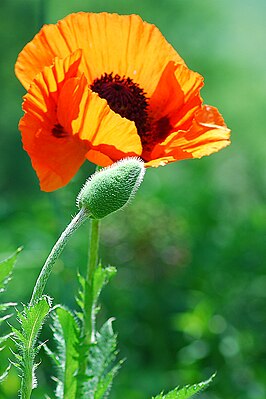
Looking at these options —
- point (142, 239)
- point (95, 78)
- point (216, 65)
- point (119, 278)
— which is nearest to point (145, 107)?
point (95, 78)

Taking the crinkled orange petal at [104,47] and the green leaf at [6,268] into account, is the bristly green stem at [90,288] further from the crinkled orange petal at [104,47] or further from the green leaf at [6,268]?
the crinkled orange petal at [104,47]

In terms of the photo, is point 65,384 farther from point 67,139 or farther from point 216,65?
point 216,65

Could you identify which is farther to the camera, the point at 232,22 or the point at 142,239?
the point at 232,22

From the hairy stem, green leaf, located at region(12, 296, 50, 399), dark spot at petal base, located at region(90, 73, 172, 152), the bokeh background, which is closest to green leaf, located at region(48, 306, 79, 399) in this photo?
the hairy stem

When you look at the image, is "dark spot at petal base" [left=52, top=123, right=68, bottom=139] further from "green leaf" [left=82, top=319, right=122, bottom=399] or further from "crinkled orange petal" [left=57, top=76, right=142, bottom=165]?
"green leaf" [left=82, top=319, right=122, bottom=399]

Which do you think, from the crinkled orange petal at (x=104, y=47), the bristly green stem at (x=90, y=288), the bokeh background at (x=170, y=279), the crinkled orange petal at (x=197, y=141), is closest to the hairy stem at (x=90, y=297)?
the bristly green stem at (x=90, y=288)
